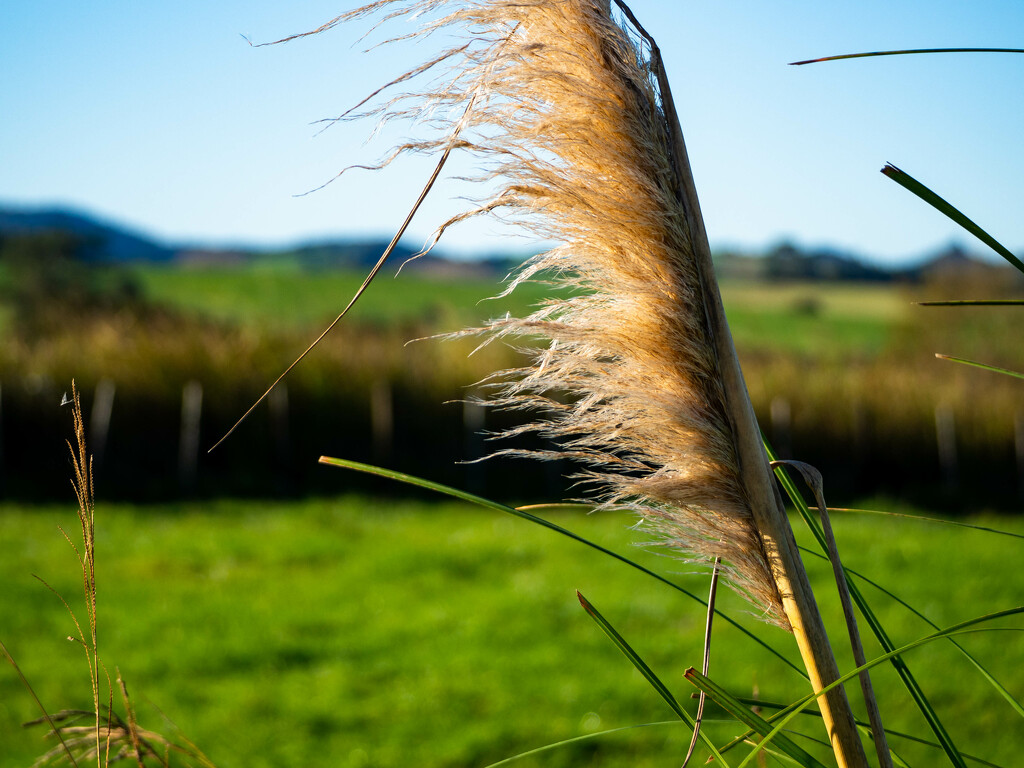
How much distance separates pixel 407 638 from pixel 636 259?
5.39 meters

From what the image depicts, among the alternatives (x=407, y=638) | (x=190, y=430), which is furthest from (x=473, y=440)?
(x=407, y=638)

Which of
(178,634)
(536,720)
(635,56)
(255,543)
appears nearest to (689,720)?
(635,56)

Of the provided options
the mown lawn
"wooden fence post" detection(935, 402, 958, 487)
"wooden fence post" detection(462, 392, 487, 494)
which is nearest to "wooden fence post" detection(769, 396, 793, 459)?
"wooden fence post" detection(935, 402, 958, 487)

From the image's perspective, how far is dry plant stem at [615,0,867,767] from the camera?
789 mm

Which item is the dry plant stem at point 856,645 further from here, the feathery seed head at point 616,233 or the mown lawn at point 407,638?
the mown lawn at point 407,638

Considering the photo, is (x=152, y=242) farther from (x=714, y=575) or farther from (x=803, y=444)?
(x=714, y=575)

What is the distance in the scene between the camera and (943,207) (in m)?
0.79

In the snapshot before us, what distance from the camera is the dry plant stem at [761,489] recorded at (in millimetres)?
789

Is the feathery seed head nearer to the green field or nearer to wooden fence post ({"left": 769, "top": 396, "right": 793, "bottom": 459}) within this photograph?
wooden fence post ({"left": 769, "top": 396, "right": 793, "bottom": 459})

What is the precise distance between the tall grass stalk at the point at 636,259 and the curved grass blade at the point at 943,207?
0.19m

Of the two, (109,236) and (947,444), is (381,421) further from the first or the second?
(109,236)

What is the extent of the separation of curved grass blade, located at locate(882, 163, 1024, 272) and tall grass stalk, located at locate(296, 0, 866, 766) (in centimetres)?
19

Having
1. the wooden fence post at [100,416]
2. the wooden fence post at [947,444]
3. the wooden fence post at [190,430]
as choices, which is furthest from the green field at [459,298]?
the wooden fence post at [100,416]

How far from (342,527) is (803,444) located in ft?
23.7
